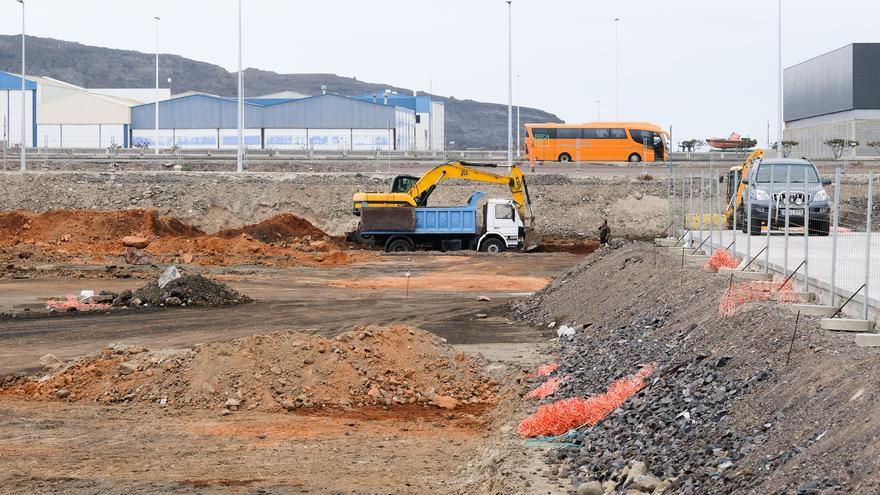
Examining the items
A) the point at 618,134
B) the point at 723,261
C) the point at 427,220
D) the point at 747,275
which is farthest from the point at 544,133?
the point at 747,275

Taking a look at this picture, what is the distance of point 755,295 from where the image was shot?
1433 centimetres

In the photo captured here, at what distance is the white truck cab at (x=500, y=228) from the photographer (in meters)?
41.2

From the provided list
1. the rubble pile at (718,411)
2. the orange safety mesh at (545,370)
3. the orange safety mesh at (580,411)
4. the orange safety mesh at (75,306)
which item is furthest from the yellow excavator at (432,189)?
the orange safety mesh at (580,411)

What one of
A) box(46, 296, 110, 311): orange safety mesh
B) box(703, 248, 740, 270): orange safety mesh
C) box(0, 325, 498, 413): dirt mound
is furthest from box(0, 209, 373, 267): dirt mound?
box(0, 325, 498, 413): dirt mound

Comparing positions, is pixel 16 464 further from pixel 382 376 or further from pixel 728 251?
pixel 728 251

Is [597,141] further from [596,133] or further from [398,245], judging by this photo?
[398,245]

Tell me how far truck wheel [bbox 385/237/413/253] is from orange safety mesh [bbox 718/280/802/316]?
26.8 meters

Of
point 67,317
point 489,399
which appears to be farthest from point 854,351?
point 67,317

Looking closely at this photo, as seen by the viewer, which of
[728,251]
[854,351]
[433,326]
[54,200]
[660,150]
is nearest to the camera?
[854,351]

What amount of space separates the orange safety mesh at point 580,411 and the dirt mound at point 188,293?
48.6 feet

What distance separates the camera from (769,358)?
433 inches

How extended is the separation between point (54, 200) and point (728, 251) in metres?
38.8

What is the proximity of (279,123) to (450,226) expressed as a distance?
4918 centimetres

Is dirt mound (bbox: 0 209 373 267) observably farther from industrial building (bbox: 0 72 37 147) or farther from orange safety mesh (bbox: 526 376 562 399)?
industrial building (bbox: 0 72 37 147)
